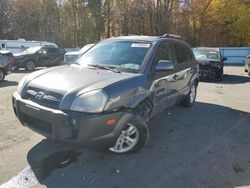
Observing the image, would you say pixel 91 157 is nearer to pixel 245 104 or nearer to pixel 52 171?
pixel 52 171

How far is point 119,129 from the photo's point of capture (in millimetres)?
4363

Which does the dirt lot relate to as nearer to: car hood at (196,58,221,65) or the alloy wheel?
the alloy wheel

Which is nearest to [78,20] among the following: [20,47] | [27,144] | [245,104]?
[20,47]

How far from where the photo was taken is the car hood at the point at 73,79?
4.26 metres

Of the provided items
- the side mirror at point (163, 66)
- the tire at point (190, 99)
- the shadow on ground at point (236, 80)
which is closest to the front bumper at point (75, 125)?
the side mirror at point (163, 66)

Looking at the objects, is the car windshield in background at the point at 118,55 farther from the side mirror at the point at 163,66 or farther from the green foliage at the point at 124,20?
the green foliage at the point at 124,20

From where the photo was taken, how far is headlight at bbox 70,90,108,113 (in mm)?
4055

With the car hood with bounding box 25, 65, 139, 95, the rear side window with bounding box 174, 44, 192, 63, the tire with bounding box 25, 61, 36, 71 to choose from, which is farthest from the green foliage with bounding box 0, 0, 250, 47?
the car hood with bounding box 25, 65, 139, 95

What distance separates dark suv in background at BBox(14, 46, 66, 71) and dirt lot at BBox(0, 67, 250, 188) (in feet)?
41.9

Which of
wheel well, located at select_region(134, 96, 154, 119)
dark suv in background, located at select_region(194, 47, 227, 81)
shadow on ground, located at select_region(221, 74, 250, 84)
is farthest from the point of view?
shadow on ground, located at select_region(221, 74, 250, 84)

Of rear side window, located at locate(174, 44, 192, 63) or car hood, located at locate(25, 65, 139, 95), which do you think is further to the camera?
rear side window, located at locate(174, 44, 192, 63)

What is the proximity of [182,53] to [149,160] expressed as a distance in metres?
3.17

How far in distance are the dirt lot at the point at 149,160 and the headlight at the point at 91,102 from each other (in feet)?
A: 2.76

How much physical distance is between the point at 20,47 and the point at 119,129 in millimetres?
22216
